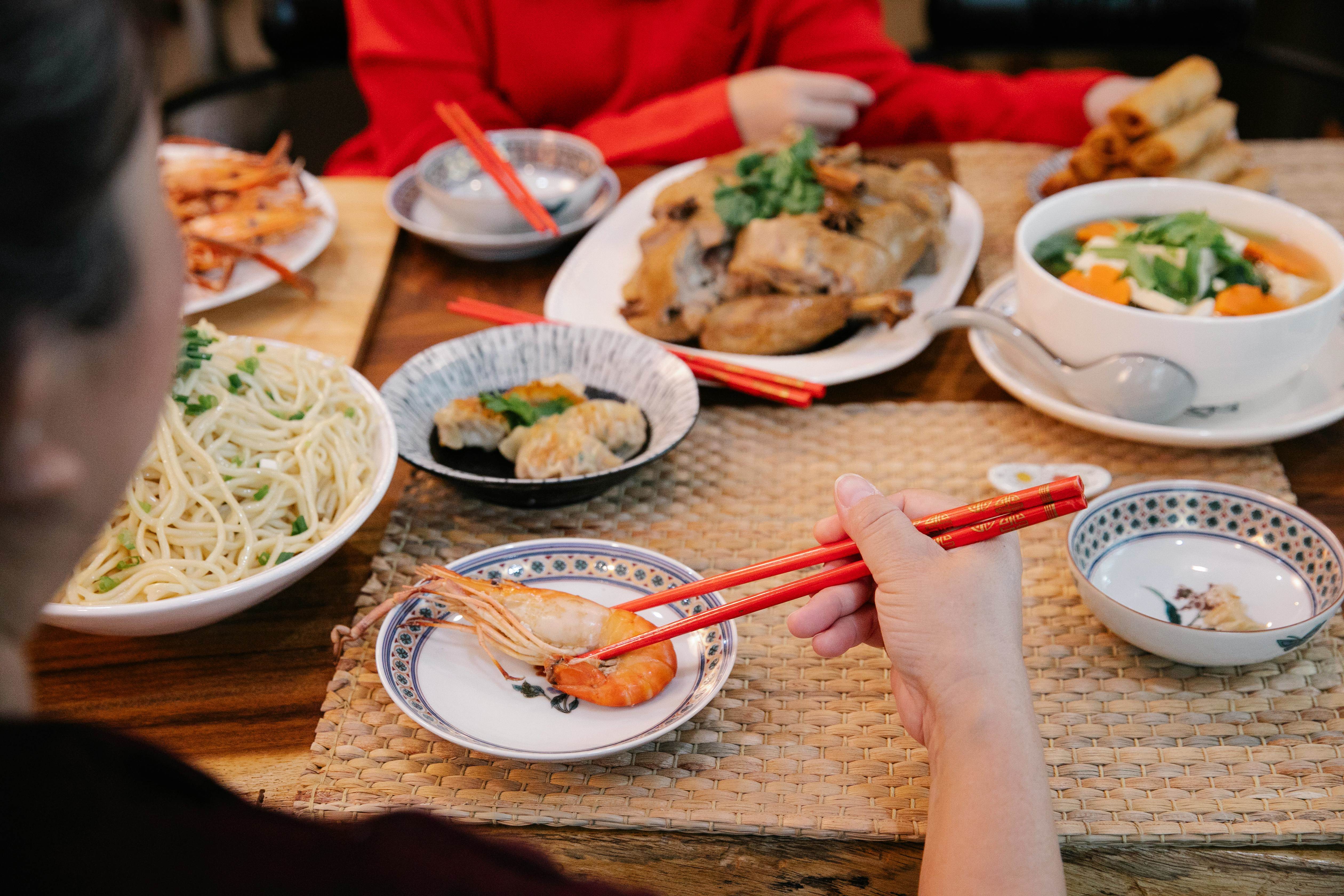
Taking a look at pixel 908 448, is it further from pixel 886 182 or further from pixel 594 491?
pixel 886 182

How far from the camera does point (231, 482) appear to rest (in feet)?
4.00

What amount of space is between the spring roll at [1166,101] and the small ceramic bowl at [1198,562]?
0.95 metres

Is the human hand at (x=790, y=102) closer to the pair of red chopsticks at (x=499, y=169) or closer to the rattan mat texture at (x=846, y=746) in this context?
the pair of red chopsticks at (x=499, y=169)

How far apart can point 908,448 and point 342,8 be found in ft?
8.82

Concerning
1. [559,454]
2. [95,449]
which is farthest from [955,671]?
[95,449]

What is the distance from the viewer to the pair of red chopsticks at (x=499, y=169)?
1.92m

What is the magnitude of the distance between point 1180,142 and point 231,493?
1.80 meters

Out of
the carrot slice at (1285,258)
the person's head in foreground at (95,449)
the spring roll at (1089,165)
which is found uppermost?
the person's head in foreground at (95,449)

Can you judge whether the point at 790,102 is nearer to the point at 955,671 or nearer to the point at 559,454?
the point at 559,454

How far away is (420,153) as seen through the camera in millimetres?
2498

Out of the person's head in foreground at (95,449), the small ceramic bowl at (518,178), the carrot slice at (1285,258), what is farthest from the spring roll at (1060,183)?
the person's head in foreground at (95,449)

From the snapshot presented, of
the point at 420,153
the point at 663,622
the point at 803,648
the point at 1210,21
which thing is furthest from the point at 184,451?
the point at 1210,21

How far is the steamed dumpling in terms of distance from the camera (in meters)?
1.32

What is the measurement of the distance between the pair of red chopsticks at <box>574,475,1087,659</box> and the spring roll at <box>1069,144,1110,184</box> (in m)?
1.18
